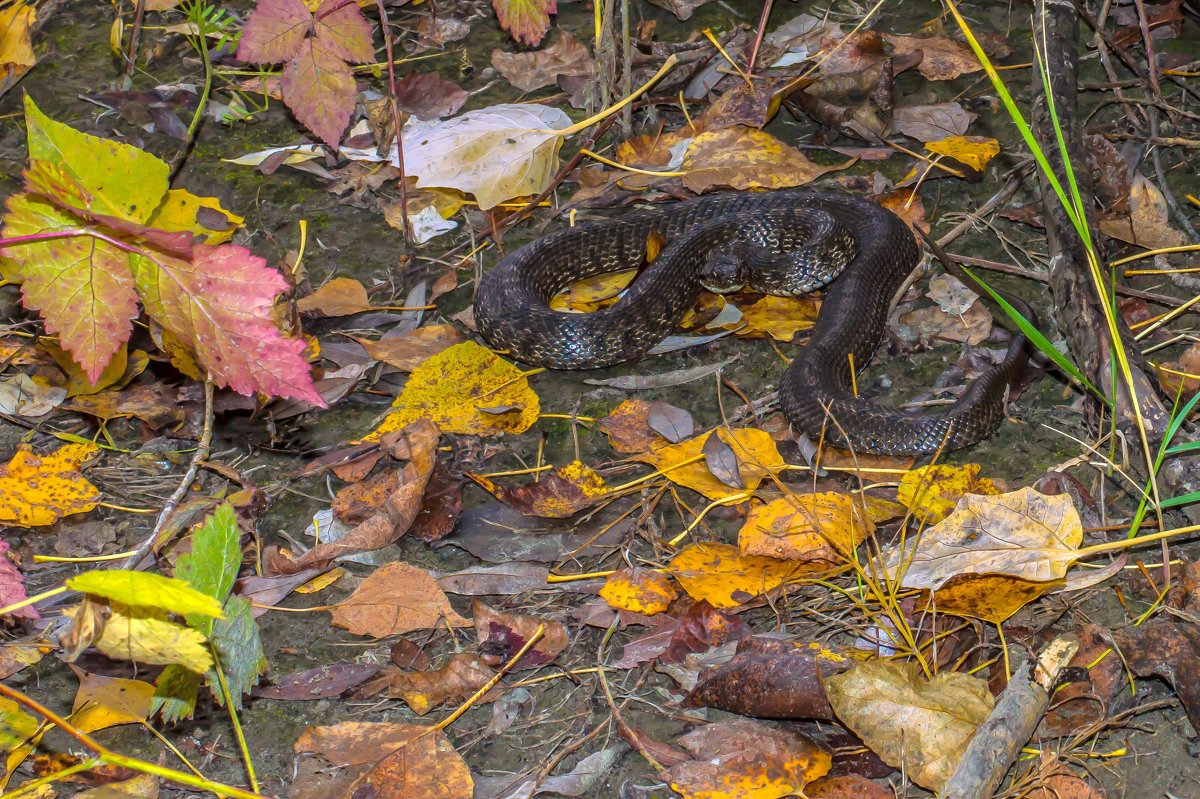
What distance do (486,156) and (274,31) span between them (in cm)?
158

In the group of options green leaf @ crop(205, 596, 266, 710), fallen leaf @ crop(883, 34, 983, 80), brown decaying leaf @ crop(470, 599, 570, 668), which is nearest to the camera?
green leaf @ crop(205, 596, 266, 710)

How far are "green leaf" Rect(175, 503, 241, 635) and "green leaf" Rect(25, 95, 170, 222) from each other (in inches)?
31.9

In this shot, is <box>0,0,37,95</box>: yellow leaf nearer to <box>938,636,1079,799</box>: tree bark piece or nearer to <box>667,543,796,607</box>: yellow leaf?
<box>667,543,796,607</box>: yellow leaf

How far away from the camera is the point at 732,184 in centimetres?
584

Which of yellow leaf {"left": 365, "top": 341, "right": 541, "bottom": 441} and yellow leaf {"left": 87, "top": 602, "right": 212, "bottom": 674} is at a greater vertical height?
yellow leaf {"left": 87, "top": 602, "right": 212, "bottom": 674}

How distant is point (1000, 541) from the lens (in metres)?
3.42

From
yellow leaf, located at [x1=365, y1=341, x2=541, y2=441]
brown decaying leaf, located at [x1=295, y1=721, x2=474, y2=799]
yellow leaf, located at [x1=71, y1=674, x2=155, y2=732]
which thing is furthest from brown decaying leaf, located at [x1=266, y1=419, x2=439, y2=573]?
brown decaying leaf, located at [x1=295, y1=721, x2=474, y2=799]

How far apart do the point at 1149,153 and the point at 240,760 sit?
4.92m

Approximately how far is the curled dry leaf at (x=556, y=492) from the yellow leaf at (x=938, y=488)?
3.64ft

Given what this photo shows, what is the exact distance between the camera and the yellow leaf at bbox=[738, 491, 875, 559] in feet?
11.9

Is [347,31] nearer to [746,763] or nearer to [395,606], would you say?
[395,606]

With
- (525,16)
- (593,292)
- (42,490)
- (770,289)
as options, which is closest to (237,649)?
(42,490)

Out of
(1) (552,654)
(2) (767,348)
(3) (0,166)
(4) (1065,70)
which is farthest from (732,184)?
(3) (0,166)

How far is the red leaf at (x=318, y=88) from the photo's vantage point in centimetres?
419
